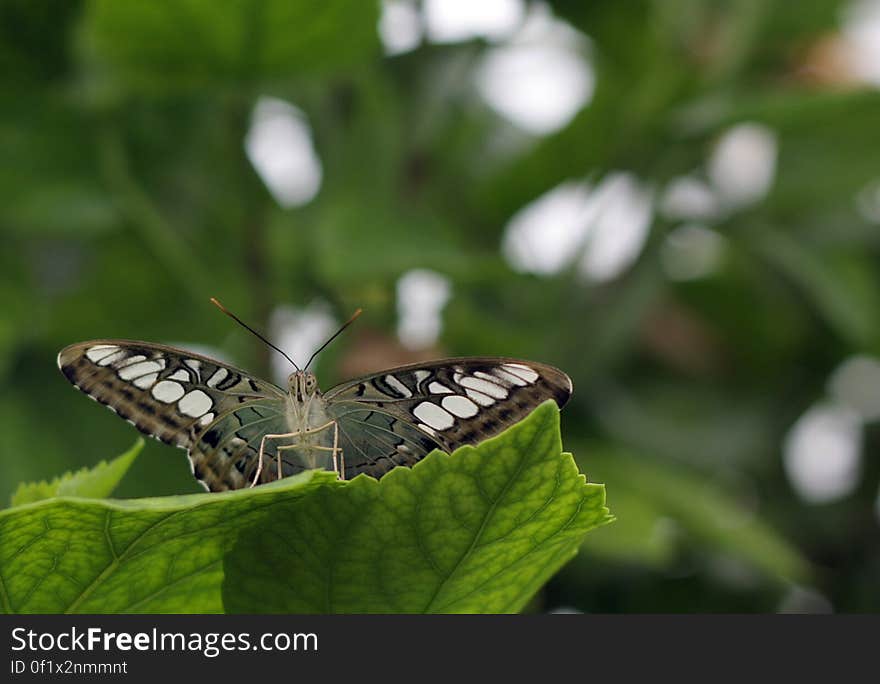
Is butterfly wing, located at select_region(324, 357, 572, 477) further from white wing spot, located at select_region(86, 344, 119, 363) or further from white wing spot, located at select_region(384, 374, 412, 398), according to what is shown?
white wing spot, located at select_region(86, 344, 119, 363)

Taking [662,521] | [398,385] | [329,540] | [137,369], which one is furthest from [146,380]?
[662,521]

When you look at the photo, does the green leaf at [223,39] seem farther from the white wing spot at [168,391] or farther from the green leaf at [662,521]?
the green leaf at [662,521]

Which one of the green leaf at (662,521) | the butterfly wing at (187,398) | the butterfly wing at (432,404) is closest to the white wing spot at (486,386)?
the butterfly wing at (432,404)

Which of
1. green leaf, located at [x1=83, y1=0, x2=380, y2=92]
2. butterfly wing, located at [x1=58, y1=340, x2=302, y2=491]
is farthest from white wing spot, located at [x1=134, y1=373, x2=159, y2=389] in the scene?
green leaf, located at [x1=83, y1=0, x2=380, y2=92]

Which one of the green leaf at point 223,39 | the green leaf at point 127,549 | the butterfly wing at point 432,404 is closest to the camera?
the green leaf at point 127,549

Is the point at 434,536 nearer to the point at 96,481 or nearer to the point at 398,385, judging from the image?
the point at 96,481

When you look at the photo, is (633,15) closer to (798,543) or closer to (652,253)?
(652,253)
